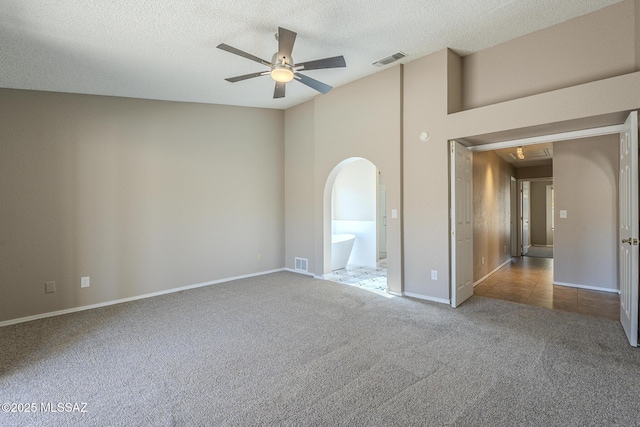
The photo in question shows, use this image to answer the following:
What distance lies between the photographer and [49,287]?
12.1ft

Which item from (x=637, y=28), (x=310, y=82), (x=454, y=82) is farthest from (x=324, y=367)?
(x=637, y=28)

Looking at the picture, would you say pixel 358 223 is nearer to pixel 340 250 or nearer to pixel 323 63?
pixel 340 250

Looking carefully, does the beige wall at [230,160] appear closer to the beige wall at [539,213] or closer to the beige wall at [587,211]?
the beige wall at [587,211]

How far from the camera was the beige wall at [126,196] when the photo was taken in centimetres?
354

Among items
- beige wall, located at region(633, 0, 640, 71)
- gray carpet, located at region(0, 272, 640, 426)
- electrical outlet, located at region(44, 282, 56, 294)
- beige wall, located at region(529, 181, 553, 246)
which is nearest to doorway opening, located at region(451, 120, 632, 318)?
gray carpet, located at region(0, 272, 640, 426)

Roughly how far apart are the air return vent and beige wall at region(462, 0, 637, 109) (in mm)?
897

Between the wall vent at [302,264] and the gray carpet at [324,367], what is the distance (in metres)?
1.79

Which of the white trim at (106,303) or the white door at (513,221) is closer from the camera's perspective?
the white trim at (106,303)

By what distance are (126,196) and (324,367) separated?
3.55 meters

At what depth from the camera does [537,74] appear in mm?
3451

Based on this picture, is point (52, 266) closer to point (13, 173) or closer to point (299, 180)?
point (13, 173)

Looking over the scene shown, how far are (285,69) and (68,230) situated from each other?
3352 mm

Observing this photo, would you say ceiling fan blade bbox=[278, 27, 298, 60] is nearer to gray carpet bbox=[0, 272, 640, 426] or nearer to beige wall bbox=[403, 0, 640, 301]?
beige wall bbox=[403, 0, 640, 301]

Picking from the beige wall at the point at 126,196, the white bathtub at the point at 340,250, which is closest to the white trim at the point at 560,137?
the white bathtub at the point at 340,250
